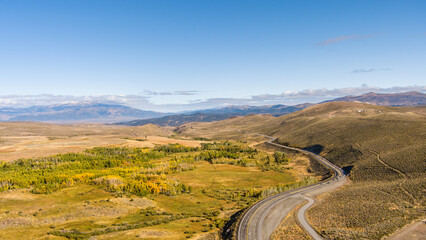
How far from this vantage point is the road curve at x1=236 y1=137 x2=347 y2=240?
133 ft

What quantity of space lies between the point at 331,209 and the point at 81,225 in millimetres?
51357

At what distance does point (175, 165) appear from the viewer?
10744cm

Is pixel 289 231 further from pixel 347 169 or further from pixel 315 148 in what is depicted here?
pixel 315 148

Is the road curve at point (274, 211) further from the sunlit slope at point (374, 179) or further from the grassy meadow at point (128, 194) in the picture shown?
the grassy meadow at point (128, 194)

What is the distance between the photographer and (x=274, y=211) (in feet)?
163

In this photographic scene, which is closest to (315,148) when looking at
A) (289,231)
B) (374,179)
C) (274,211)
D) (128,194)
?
(374,179)

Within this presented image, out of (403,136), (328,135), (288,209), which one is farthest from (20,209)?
(328,135)

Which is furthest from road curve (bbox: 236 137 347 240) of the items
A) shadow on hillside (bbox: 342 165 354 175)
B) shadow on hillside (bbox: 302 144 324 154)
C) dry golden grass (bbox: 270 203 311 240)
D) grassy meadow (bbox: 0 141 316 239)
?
shadow on hillside (bbox: 302 144 324 154)

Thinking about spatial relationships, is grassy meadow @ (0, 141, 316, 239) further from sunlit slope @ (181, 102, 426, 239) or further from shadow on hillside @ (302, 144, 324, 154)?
sunlit slope @ (181, 102, 426, 239)

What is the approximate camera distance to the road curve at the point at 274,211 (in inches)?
1599

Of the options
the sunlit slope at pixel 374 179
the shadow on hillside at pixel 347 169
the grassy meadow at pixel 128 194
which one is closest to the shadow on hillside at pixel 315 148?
the sunlit slope at pixel 374 179

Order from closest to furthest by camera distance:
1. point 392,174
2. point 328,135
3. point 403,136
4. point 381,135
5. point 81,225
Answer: point 81,225 < point 392,174 < point 403,136 < point 381,135 < point 328,135

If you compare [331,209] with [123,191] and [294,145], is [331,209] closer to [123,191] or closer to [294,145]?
[123,191]

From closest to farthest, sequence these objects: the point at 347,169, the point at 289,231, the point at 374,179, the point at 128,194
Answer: the point at 289,231, the point at 128,194, the point at 374,179, the point at 347,169
